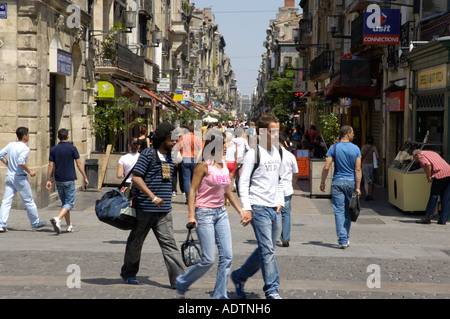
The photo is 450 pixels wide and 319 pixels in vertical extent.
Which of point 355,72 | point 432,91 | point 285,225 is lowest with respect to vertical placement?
point 285,225

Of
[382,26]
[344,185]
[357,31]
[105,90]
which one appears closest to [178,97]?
[105,90]

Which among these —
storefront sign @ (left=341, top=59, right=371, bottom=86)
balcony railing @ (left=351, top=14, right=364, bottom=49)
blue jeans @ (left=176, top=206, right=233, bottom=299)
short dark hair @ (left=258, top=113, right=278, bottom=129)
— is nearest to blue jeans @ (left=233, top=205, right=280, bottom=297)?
blue jeans @ (left=176, top=206, right=233, bottom=299)

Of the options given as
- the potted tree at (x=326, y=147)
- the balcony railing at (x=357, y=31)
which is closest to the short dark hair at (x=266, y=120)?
the potted tree at (x=326, y=147)

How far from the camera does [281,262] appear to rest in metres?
9.10

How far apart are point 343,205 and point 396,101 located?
32.4 ft

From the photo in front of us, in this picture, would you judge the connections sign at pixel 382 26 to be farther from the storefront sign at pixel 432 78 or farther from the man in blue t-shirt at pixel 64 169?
the man in blue t-shirt at pixel 64 169

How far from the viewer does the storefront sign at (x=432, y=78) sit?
14.9m

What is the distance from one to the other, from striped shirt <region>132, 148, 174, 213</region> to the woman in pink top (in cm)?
69

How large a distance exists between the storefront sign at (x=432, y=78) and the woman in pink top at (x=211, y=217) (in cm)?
941

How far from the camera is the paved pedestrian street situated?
23.8ft

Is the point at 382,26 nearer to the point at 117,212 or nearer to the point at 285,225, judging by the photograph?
the point at 285,225

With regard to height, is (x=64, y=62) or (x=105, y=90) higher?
(x=64, y=62)
